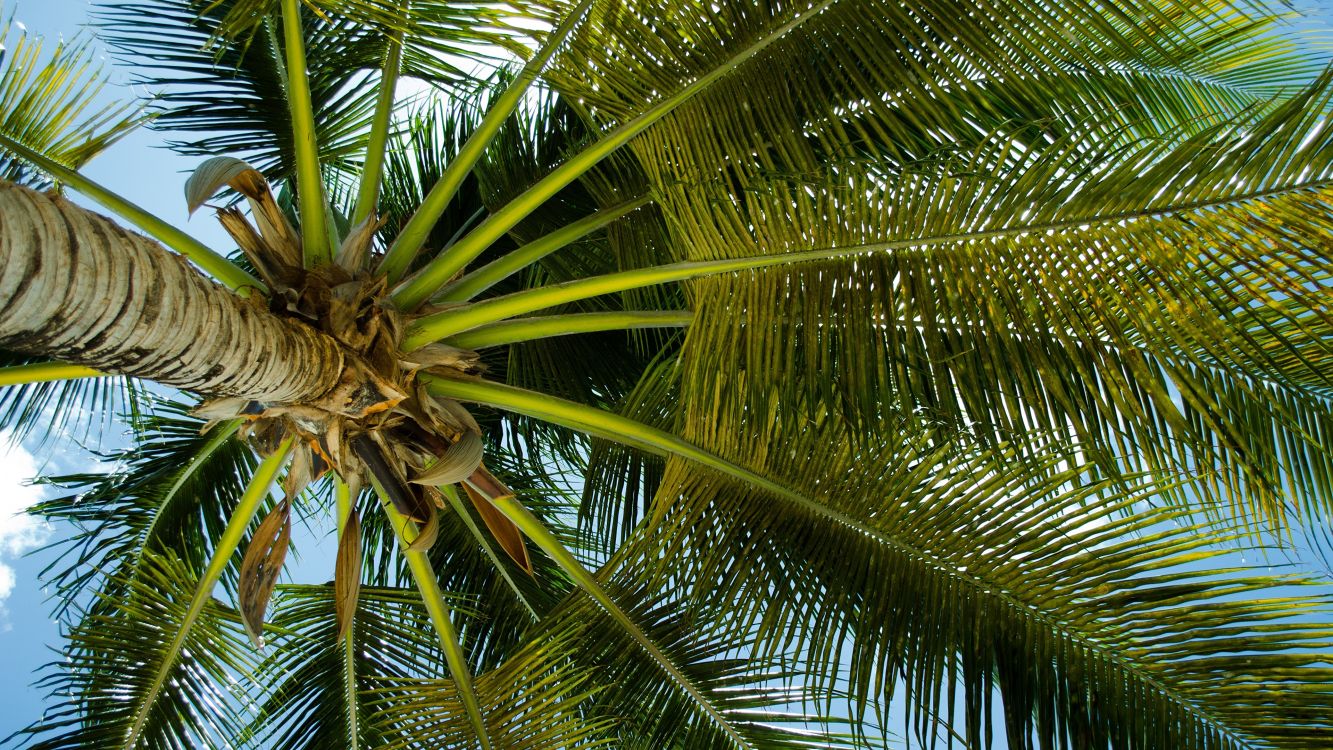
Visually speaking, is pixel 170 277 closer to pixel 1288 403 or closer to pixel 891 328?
pixel 891 328

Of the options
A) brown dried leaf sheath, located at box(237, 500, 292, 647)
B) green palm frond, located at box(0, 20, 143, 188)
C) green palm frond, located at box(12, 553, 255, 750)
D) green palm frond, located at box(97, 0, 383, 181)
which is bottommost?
green palm frond, located at box(12, 553, 255, 750)

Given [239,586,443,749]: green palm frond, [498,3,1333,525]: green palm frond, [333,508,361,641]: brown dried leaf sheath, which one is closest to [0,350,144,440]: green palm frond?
[239,586,443,749]: green palm frond

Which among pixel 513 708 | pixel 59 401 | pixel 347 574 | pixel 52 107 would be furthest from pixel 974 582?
pixel 59 401

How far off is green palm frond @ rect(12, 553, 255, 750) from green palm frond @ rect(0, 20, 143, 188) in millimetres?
1489

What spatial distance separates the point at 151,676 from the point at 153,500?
106 centimetres

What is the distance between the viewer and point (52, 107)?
3277 mm

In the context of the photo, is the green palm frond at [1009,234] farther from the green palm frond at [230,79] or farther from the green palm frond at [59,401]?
the green palm frond at [59,401]

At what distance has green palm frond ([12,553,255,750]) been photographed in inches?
136

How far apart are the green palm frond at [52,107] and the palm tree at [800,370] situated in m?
0.02

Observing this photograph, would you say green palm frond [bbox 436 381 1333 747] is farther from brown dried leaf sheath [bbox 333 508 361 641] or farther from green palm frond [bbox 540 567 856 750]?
brown dried leaf sheath [bbox 333 508 361 641]

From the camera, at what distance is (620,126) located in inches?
119

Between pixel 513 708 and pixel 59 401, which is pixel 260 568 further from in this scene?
pixel 59 401

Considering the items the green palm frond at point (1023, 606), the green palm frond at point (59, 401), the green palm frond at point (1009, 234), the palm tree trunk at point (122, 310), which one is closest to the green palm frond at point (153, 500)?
the green palm frond at point (59, 401)

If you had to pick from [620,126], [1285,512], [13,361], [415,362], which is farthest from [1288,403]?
[13,361]
